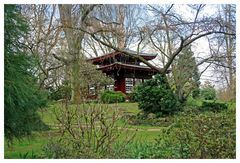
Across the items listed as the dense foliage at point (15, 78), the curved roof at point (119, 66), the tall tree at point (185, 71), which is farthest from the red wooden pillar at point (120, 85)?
the dense foliage at point (15, 78)

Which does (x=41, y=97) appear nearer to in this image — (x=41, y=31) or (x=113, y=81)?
(x=41, y=31)

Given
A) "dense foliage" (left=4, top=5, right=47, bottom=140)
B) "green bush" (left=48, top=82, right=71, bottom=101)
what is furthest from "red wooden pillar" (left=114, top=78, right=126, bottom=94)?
"dense foliage" (left=4, top=5, right=47, bottom=140)

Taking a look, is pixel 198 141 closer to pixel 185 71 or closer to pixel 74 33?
pixel 74 33

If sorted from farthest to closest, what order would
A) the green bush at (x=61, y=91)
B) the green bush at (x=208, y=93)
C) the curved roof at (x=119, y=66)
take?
the curved roof at (x=119, y=66)
the green bush at (x=208, y=93)
the green bush at (x=61, y=91)

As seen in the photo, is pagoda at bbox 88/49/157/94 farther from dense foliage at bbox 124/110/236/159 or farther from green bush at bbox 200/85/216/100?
dense foliage at bbox 124/110/236/159

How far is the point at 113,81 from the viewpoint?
12.1m

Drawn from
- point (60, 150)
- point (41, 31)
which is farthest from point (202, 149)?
point (41, 31)

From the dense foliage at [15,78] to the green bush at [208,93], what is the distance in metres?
8.15

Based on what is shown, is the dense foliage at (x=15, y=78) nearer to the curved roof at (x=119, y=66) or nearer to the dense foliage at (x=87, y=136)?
the dense foliage at (x=87, y=136)

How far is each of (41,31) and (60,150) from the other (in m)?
4.24

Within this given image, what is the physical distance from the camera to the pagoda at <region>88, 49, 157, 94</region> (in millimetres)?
11875

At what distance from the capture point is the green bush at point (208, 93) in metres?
10.9

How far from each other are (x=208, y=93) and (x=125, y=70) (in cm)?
335

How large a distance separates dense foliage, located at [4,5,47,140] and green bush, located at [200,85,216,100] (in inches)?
321
